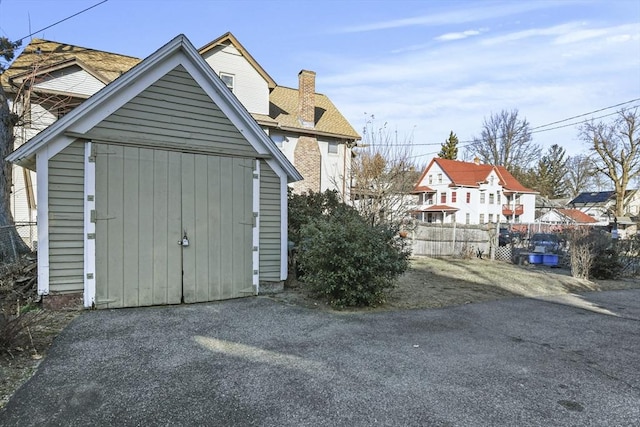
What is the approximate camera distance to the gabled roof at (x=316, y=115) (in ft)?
61.1

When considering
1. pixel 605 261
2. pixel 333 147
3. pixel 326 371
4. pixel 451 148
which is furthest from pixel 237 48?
pixel 451 148

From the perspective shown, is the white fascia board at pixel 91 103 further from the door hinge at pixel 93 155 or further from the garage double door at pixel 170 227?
the garage double door at pixel 170 227

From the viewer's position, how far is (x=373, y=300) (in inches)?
274

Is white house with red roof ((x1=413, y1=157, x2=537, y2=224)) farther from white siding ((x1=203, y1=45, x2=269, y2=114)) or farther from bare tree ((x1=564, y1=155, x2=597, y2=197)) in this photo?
white siding ((x1=203, y1=45, x2=269, y2=114))

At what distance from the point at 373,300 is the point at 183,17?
958 centimetres

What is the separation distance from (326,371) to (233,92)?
14.1m

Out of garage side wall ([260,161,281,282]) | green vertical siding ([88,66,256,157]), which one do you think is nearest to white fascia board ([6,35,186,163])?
green vertical siding ([88,66,256,157])

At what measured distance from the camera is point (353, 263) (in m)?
6.75

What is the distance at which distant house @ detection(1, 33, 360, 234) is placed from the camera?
1291cm

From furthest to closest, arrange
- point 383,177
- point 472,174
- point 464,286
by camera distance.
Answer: point 472,174 < point 383,177 < point 464,286

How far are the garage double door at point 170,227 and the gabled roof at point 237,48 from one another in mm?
10938

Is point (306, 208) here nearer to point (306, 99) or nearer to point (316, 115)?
point (306, 99)

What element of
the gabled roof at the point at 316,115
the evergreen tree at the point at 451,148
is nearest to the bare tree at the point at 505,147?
the evergreen tree at the point at 451,148

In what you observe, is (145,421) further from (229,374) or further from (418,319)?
(418,319)
